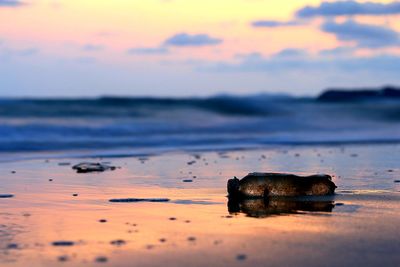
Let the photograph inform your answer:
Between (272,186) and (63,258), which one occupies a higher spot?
(272,186)

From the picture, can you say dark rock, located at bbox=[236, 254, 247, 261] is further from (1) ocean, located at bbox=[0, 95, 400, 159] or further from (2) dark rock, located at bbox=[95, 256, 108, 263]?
(1) ocean, located at bbox=[0, 95, 400, 159]

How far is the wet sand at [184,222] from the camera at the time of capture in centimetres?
544

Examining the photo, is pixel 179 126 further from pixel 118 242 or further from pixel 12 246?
pixel 12 246

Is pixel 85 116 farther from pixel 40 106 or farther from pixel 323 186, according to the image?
pixel 323 186

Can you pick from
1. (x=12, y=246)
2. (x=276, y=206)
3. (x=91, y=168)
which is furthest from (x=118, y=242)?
(x=91, y=168)

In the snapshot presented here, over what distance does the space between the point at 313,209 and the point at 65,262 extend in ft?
9.84

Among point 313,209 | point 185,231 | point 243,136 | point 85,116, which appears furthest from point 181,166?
point 85,116

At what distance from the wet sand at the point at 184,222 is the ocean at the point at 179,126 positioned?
6.09 m

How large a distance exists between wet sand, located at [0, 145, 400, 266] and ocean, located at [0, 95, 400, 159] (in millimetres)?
6088

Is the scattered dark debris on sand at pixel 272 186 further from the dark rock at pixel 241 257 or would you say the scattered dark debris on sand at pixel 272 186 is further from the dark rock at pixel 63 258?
the dark rock at pixel 63 258

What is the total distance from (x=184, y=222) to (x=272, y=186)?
1.67m

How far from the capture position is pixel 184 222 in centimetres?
685

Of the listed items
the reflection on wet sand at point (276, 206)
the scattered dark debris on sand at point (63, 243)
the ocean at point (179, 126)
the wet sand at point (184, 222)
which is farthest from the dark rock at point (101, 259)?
the ocean at point (179, 126)

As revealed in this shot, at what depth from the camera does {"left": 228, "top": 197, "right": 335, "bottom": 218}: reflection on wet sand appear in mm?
7369
